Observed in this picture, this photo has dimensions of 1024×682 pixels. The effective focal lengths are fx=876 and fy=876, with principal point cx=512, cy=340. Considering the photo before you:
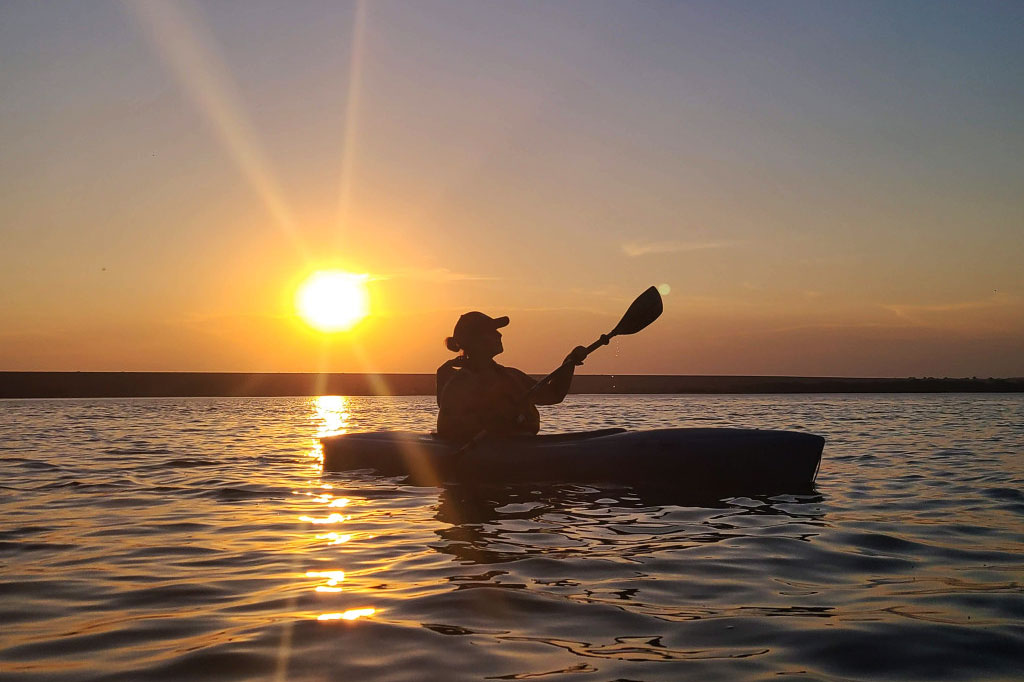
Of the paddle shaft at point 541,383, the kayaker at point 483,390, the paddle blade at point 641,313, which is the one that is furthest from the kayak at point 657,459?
the paddle blade at point 641,313

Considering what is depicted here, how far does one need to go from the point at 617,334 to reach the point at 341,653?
237 inches

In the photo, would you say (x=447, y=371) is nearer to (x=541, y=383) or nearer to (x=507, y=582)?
(x=541, y=383)

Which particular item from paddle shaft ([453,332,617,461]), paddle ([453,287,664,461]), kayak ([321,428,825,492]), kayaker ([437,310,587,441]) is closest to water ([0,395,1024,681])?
kayak ([321,428,825,492])

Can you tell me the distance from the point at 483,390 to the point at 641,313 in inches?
71.0

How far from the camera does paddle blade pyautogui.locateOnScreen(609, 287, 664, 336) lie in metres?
8.96

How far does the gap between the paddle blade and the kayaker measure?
3.61 feet

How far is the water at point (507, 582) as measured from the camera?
3172 millimetres

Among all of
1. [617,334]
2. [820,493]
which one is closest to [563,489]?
[617,334]

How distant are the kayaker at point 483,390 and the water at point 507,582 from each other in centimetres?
91

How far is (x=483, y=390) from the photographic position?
29.3 ft

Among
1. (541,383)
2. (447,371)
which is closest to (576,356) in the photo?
(541,383)

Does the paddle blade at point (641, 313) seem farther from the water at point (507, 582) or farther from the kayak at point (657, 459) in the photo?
the water at point (507, 582)

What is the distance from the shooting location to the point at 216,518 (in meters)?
6.91

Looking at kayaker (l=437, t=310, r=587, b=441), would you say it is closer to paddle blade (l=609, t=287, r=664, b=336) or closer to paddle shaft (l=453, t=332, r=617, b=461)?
paddle shaft (l=453, t=332, r=617, b=461)
